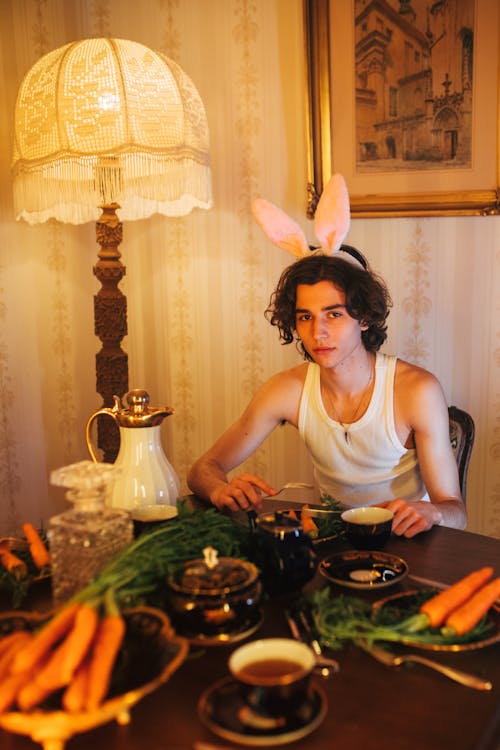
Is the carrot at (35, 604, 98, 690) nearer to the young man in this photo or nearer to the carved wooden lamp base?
the young man

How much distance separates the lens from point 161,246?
116 inches

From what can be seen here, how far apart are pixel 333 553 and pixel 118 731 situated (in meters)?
0.63

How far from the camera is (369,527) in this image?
138 centimetres

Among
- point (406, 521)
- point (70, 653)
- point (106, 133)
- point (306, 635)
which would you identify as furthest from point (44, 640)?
point (106, 133)

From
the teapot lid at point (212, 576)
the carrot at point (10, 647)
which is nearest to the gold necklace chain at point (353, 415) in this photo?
the teapot lid at point (212, 576)

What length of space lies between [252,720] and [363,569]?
1.59ft

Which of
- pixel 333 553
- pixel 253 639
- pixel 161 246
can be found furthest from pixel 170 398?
pixel 253 639

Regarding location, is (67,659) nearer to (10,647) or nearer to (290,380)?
(10,647)

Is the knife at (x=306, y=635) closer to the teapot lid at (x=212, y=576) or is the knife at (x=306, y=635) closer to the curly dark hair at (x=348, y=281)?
the teapot lid at (x=212, y=576)

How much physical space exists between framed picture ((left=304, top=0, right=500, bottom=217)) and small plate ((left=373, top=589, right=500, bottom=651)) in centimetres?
168

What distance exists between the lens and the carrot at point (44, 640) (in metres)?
0.87

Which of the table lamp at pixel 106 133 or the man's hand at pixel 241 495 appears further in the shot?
the table lamp at pixel 106 133

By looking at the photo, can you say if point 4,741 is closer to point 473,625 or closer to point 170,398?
point 473,625

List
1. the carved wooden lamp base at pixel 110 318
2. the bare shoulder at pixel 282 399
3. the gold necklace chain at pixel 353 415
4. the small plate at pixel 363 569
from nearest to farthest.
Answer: the small plate at pixel 363 569, the gold necklace chain at pixel 353 415, the bare shoulder at pixel 282 399, the carved wooden lamp base at pixel 110 318
